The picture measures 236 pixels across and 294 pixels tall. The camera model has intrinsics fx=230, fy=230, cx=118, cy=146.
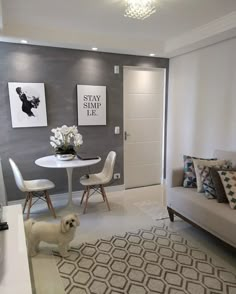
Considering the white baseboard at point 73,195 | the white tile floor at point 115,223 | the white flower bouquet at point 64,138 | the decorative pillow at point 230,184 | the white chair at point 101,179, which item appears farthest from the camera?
the white baseboard at point 73,195

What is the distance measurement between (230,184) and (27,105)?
9.50 ft

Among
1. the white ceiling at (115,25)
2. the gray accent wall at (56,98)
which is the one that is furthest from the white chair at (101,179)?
the white ceiling at (115,25)

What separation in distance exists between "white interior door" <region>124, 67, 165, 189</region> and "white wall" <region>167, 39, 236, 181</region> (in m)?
0.21

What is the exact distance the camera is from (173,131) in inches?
173

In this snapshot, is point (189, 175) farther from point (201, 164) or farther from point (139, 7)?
point (139, 7)

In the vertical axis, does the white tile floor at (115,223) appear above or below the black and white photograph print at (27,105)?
below

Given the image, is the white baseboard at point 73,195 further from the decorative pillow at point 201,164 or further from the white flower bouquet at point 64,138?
the decorative pillow at point 201,164

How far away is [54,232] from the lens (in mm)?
2285

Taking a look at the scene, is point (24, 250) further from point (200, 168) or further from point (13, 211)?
point (200, 168)

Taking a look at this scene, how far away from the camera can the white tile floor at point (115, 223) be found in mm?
2098

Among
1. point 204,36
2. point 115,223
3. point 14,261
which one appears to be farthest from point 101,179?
point 204,36

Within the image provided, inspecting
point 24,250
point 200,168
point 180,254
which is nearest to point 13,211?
point 24,250

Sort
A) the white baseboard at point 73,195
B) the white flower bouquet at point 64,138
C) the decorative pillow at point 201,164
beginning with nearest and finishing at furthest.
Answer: the decorative pillow at point 201,164 < the white flower bouquet at point 64,138 < the white baseboard at point 73,195

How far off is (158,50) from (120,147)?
5.91 ft
